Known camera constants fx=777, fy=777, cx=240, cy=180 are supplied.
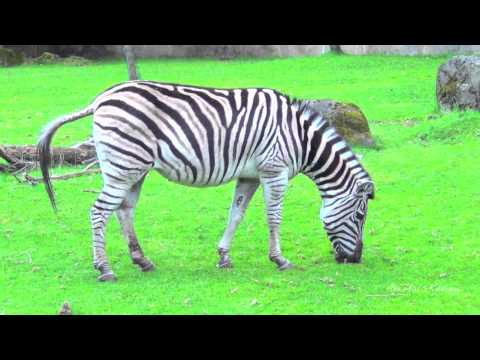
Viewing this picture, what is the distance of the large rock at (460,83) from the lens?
581 inches

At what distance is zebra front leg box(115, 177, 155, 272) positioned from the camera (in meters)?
8.68

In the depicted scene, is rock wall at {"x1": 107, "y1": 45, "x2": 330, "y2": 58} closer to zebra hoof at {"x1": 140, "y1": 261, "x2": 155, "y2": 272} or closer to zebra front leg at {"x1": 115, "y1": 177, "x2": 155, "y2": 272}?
zebra front leg at {"x1": 115, "y1": 177, "x2": 155, "y2": 272}

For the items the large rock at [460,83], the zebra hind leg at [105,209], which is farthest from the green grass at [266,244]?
the large rock at [460,83]

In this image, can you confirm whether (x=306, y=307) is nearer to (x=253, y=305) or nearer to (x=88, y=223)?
(x=253, y=305)

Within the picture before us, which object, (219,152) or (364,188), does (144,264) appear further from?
(364,188)

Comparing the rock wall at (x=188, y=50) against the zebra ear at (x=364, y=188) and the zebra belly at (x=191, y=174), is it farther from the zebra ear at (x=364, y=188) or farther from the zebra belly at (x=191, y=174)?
the zebra belly at (x=191, y=174)

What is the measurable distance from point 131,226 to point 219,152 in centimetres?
132

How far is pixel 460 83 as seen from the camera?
15.1 meters

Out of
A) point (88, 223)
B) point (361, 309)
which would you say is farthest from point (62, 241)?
point (361, 309)

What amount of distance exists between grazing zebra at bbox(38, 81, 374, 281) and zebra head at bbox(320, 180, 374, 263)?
0.04ft

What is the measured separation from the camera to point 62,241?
32.1 ft

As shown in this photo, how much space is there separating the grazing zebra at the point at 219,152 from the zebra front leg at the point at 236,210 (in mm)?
12

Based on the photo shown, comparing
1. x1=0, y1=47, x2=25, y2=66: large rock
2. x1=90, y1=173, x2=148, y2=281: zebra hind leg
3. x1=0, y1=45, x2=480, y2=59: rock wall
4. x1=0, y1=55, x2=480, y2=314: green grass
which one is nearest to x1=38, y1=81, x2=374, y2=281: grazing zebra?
x1=90, y1=173, x2=148, y2=281: zebra hind leg
